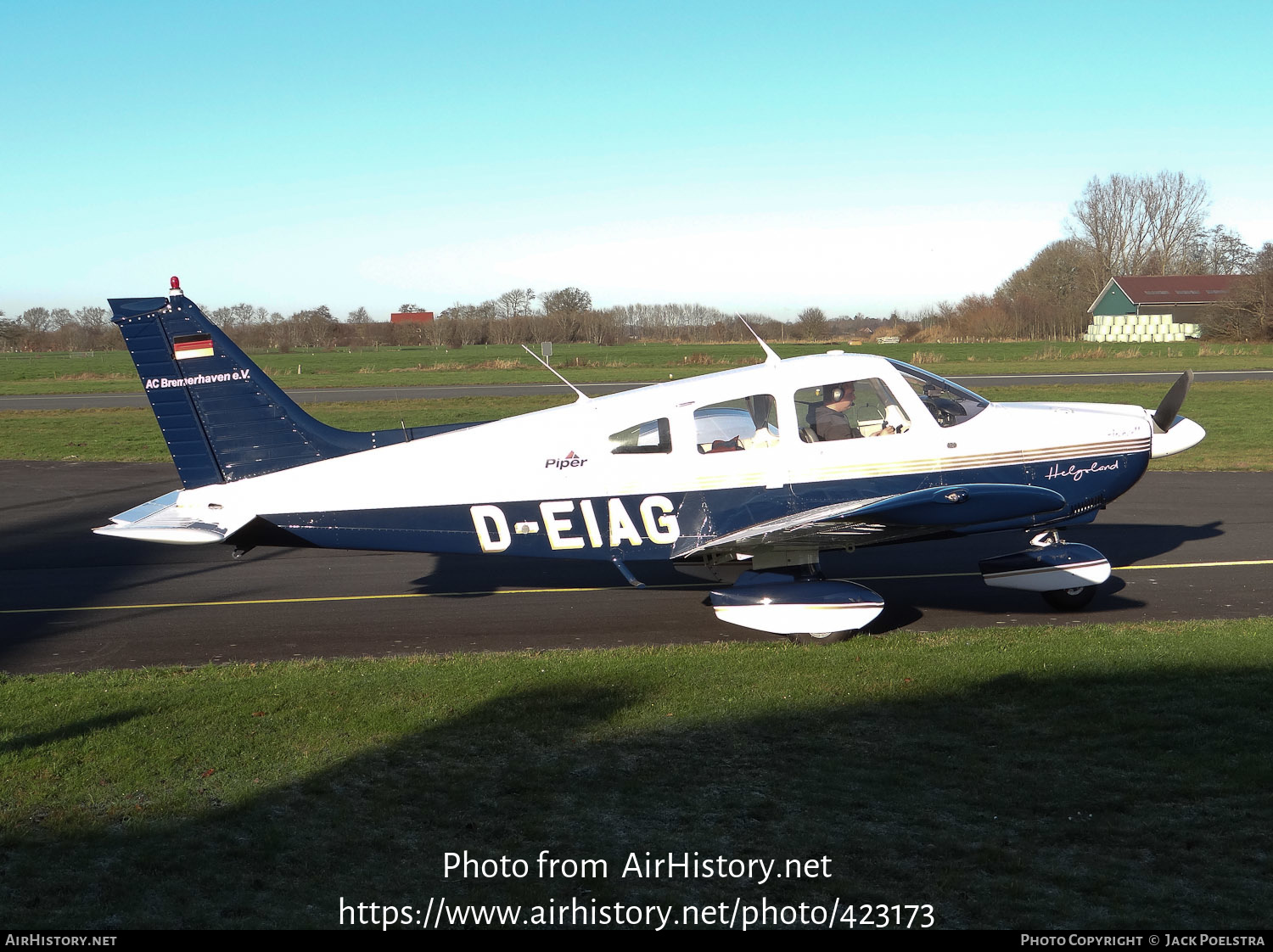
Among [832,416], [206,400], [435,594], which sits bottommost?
[435,594]

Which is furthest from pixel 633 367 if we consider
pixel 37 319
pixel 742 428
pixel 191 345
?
pixel 37 319

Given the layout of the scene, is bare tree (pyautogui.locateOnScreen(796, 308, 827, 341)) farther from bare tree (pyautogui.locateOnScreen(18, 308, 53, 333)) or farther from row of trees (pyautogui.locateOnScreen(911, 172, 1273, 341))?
bare tree (pyautogui.locateOnScreen(18, 308, 53, 333))

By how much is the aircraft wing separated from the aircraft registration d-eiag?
0.80 ft

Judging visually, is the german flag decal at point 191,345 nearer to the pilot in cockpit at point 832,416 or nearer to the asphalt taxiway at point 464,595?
the asphalt taxiway at point 464,595

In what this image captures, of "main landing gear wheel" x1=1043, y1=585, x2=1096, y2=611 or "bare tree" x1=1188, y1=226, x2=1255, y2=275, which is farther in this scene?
"bare tree" x1=1188, y1=226, x2=1255, y2=275

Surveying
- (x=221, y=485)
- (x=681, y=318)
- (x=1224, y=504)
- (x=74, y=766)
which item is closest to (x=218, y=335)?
(x=221, y=485)

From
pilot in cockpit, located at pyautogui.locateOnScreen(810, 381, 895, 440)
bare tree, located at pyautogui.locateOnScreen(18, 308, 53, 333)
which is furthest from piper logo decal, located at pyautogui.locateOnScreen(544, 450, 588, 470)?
bare tree, located at pyautogui.locateOnScreen(18, 308, 53, 333)

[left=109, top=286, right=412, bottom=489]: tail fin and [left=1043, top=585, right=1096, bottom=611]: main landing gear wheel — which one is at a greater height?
[left=109, top=286, right=412, bottom=489]: tail fin

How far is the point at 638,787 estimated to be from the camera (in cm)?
577

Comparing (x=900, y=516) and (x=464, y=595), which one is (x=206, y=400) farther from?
(x=900, y=516)

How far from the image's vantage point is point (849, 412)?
923 cm

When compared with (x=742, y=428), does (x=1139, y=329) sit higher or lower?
higher

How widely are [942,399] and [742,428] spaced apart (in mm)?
1907

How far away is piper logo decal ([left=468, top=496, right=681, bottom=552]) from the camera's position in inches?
361
